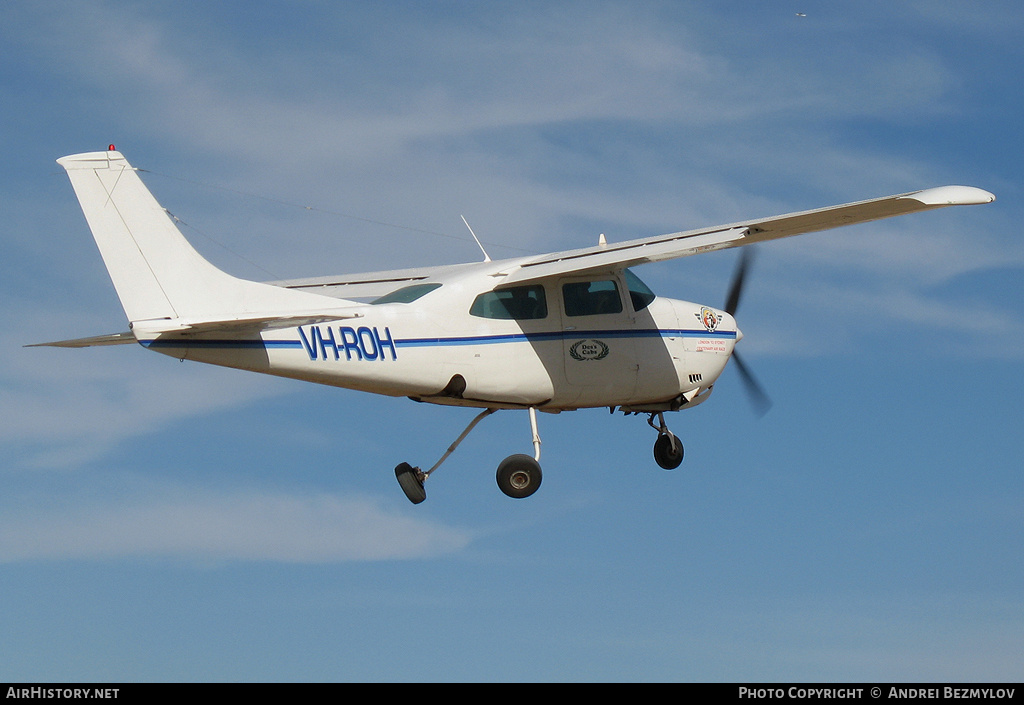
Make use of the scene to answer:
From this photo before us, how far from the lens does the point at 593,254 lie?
18078 mm

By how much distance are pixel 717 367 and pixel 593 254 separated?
8.75 ft

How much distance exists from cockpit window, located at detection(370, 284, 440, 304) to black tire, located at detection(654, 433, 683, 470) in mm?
4208

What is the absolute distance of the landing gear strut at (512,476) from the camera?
682 inches

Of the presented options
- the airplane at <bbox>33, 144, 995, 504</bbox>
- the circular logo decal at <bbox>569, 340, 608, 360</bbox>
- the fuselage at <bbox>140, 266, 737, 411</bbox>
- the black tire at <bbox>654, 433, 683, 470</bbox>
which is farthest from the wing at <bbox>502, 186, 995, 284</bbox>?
the black tire at <bbox>654, 433, 683, 470</bbox>

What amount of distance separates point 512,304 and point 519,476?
220 cm

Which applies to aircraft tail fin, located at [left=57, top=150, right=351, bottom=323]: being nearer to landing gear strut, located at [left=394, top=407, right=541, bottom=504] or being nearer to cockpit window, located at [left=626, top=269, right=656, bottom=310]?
landing gear strut, located at [left=394, top=407, right=541, bottom=504]

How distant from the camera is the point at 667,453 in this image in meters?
19.4

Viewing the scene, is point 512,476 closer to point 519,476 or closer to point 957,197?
point 519,476

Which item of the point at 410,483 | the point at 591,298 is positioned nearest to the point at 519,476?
the point at 410,483

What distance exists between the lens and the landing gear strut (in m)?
17.3

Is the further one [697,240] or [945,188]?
[697,240]
